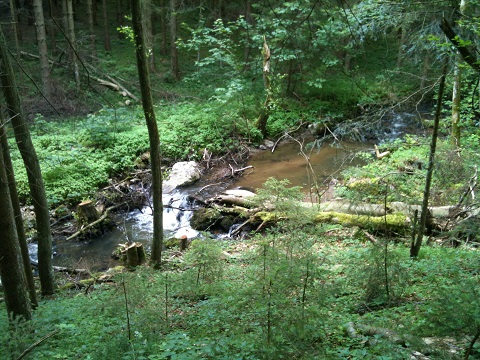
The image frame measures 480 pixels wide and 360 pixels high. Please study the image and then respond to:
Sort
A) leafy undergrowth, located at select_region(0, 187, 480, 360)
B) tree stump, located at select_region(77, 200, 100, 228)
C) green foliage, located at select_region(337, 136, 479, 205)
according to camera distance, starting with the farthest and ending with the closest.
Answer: tree stump, located at select_region(77, 200, 100, 228) → green foliage, located at select_region(337, 136, 479, 205) → leafy undergrowth, located at select_region(0, 187, 480, 360)

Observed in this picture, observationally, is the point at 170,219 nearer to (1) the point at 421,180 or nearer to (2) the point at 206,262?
(2) the point at 206,262

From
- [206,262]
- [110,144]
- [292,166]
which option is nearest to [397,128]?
[292,166]

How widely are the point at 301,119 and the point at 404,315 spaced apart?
1401cm

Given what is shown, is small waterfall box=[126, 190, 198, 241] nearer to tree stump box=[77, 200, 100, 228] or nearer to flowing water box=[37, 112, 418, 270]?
flowing water box=[37, 112, 418, 270]

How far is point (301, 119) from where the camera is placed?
58.7 feet

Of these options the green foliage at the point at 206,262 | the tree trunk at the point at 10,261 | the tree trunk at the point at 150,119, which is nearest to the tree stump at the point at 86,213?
the tree trunk at the point at 150,119

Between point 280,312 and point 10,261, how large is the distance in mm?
3251

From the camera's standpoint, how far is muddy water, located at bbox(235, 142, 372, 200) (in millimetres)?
13625

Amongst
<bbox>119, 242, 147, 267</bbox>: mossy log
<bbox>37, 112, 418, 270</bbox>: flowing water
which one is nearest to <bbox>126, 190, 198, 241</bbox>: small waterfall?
<bbox>37, 112, 418, 270</bbox>: flowing water

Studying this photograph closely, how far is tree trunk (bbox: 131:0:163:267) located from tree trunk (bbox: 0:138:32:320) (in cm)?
289

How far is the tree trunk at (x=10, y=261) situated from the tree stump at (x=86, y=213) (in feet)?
21.2

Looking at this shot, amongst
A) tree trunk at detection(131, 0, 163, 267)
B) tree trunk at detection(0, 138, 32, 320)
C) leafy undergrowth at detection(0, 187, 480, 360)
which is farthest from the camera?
tree trunk at detection(131, 0, 163, 267)

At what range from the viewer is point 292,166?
49.3 feet

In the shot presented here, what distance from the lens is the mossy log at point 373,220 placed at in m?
8.34
